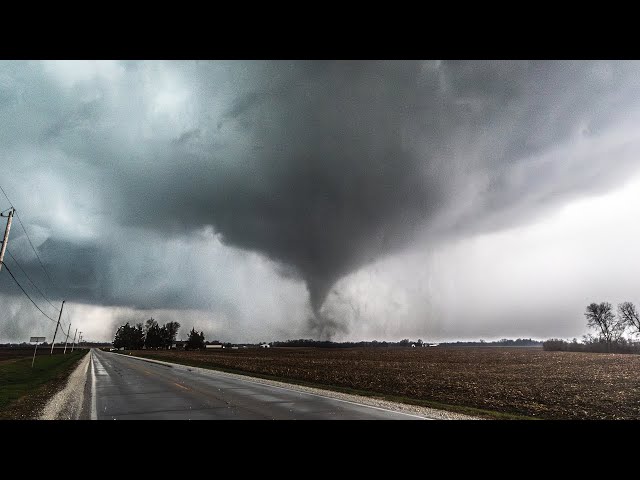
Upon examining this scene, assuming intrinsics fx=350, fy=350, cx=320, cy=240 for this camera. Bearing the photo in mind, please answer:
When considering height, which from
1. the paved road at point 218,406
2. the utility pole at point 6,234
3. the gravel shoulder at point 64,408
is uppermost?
the utility pole at point 6,234

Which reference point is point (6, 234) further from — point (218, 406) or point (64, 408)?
point (218, 406)

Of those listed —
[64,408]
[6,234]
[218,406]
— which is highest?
[6,234]

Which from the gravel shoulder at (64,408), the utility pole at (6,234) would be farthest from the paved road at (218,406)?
the utility pole at (6,234)

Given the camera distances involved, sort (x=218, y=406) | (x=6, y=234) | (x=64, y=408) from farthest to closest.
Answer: (x=6, y=234), (x=64, y=408), (x=218, y=406)

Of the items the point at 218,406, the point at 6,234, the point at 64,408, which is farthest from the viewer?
the point at 6,234

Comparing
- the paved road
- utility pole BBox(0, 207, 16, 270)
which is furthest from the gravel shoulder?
utility pole BBox(0, 207, 16, 270)

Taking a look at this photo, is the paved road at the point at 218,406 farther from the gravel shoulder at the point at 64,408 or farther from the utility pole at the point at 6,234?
the utility pole at the point at 6,234

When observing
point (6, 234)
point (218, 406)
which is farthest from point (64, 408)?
point (6, 234)
